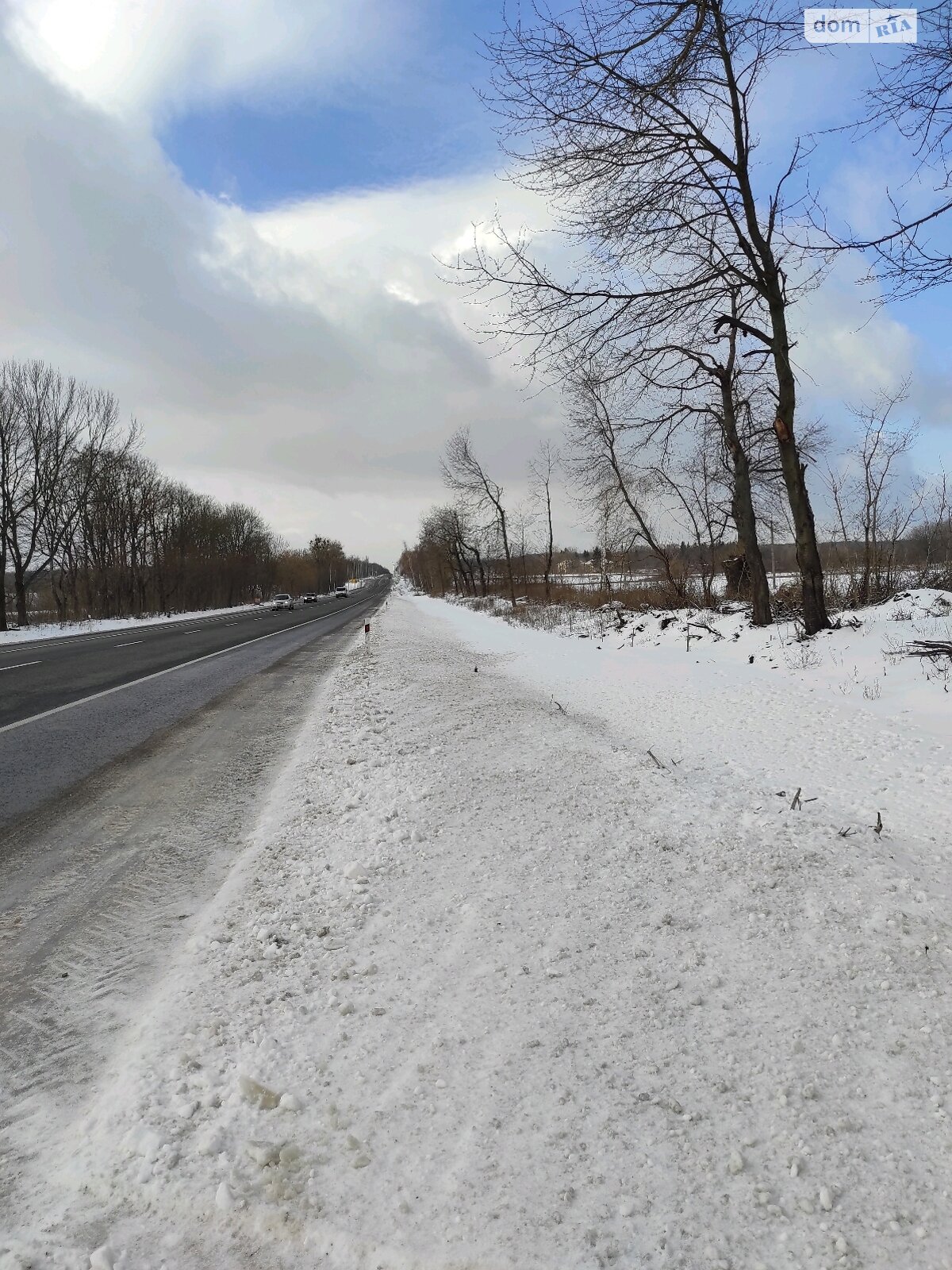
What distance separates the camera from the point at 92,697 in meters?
10.3

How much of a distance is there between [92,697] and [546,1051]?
33.1 feet

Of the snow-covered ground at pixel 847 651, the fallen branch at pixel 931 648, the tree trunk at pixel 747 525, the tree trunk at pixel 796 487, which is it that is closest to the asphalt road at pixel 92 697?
the snow-covered ground at pixel 847 651

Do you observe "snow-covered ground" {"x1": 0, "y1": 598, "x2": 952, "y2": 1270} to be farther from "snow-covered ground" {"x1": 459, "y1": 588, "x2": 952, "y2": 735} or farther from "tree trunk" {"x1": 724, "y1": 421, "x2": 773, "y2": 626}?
"tree trunk" {"x1": 724, "y1": 421, "x2": 773, "y2": 626}

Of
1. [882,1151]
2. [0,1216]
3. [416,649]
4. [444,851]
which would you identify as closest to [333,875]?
[444,851]

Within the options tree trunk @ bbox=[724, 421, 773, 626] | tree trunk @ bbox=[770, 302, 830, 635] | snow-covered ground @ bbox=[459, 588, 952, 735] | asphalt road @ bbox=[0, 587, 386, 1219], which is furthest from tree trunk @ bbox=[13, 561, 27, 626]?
tree trunk @ bbox=[770, 302, 830, 635]

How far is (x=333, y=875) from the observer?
3.88 m

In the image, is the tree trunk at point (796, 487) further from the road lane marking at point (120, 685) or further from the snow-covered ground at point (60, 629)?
the snow-covered ground at point (60, 629)

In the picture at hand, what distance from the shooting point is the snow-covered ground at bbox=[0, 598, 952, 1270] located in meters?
1.76

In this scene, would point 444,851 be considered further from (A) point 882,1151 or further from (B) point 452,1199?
(A) point 882,1151

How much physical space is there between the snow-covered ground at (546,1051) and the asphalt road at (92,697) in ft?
9.45

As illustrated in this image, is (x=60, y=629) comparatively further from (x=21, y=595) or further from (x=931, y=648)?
(x=931, y=648)

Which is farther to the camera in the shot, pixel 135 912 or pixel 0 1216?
pixel 135 912

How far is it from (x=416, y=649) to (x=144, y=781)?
10.9m

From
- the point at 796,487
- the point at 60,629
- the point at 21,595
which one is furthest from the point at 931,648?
the point at 21,595
